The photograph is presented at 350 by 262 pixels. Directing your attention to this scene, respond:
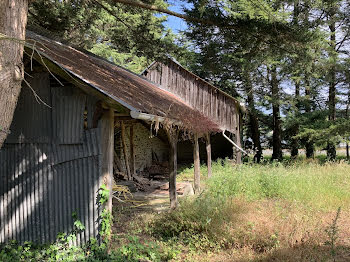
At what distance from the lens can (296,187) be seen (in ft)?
26.9

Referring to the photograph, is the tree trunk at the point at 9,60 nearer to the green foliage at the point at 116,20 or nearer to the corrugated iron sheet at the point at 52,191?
the corrugated iron sheet at the point at 52,191

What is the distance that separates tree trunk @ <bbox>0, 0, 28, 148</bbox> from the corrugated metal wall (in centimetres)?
140

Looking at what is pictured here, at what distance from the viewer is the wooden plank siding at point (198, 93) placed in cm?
1466

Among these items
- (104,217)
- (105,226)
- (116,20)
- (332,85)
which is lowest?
(105,226)

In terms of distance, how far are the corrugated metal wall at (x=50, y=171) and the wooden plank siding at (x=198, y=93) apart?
977 cm

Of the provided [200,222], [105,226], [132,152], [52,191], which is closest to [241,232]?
[200,222]

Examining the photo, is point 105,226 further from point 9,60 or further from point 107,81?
point 9,60

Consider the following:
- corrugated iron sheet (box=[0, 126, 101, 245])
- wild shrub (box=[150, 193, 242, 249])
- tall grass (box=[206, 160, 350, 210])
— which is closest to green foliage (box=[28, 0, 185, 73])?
corrugated iron sheet (box=[0, 126, 101, 245])

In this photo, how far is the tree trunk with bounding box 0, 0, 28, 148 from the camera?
357 cm

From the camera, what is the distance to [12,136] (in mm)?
5270

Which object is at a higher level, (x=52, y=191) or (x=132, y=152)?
(x=132, y=152)

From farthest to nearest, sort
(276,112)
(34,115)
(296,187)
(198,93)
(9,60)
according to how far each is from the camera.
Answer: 1. (276,112)
2. (198,93)
3. (296,187)
4. (34,115)
5. (9,60)

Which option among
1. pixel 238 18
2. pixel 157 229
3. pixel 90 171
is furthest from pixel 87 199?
pixel 238 18

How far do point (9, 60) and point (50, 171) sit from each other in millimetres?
2214
